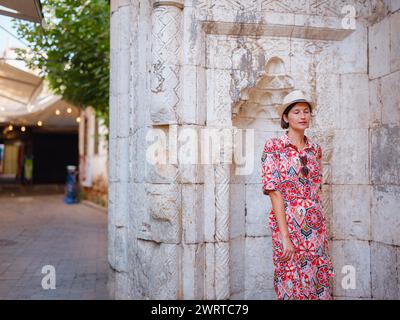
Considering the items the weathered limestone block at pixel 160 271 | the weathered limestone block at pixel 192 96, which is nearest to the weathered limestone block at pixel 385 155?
the weathered limestone block at pixel 192 96

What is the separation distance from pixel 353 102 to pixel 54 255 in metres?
5.09

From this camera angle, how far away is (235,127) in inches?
154

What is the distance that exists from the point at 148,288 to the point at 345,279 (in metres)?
1.91

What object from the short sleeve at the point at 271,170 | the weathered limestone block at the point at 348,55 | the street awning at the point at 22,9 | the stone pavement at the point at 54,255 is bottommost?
the stone pavement at the point at 54,255

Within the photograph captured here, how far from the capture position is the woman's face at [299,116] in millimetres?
3117

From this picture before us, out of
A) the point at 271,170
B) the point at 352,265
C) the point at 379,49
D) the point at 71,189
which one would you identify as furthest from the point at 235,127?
the point at 71,189

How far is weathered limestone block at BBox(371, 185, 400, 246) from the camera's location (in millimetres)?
3775

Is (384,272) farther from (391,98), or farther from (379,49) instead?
(379,49)

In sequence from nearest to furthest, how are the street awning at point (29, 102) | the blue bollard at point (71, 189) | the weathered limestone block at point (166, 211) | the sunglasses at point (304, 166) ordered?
1. the sunglasses at point (304, 166)
2. the weathered limestone block at point (166, 211)
3. the street awning at point (29, 102)
4. the blue bollard at point (71, 189)

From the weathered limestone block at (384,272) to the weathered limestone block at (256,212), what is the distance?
3.34 feet

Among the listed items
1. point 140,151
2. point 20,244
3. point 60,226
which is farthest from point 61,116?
point 140,151

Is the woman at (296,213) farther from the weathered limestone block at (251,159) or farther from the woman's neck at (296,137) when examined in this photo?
the weathered limestone block at (251,159)

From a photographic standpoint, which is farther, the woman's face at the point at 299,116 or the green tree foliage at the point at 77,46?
the green tree foliage at the point at 77,46
